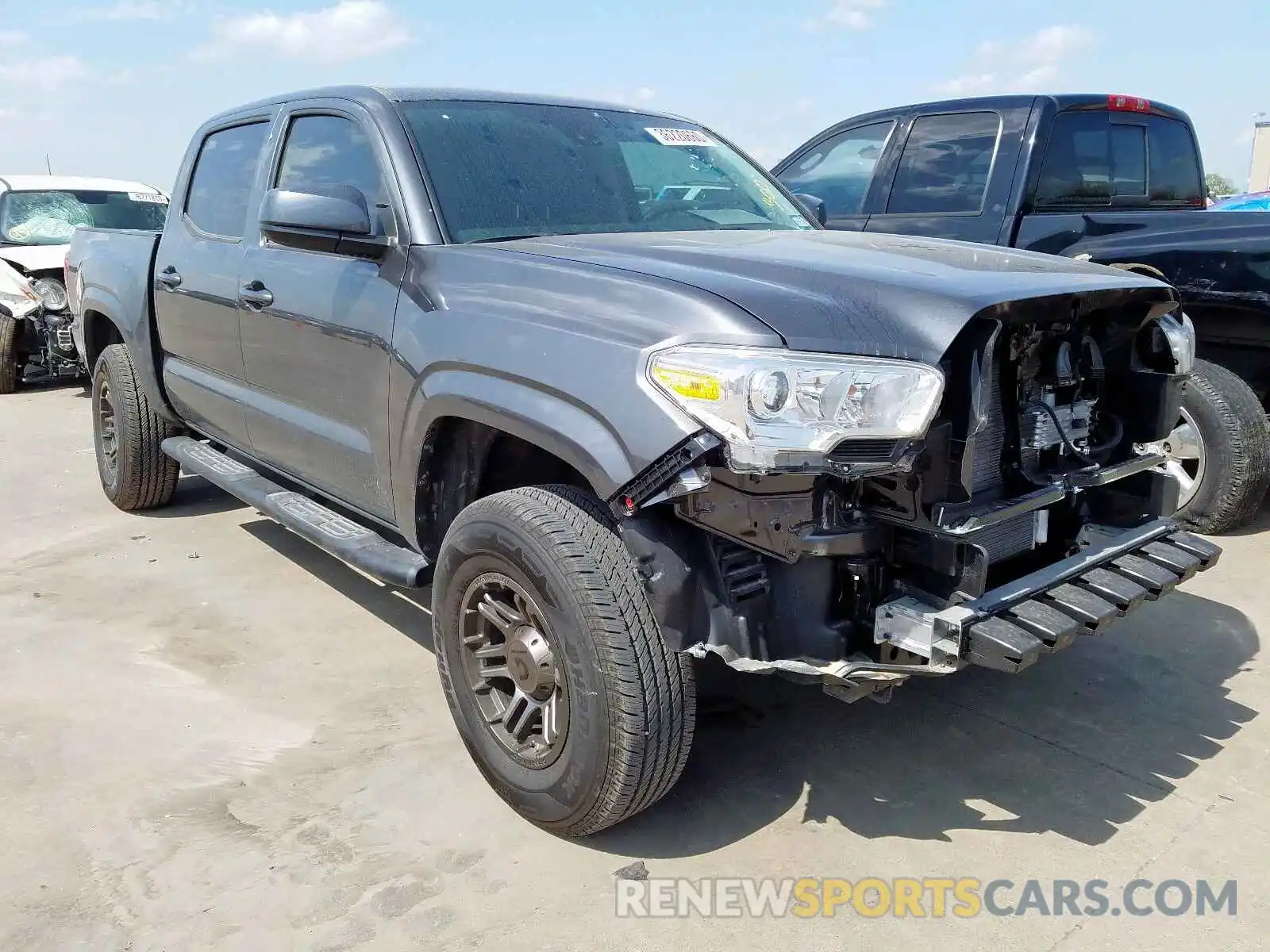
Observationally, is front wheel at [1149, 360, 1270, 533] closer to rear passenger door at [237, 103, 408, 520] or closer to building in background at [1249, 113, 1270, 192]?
rear passenger door at [237, 103, 408, 520]

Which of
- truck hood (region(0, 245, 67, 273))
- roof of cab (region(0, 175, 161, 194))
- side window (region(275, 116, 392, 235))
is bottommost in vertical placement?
truck hood (region(0, 245, 67, 273))

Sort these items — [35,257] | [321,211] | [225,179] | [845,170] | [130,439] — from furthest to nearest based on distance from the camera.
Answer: [35,257], [845,170], [130,439], [225,179], [321,211]

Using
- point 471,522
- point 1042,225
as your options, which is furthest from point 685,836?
point 1042,225

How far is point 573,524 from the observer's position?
7.93ft

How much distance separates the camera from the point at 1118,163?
545cm

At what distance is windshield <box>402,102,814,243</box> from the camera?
313 cm

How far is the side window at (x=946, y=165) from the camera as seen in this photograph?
527cm

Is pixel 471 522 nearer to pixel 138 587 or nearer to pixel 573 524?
pixel 573 524

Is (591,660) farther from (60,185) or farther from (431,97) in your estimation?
(60,185)

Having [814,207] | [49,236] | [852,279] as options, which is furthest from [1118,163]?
[49,236]

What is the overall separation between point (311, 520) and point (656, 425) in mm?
1915

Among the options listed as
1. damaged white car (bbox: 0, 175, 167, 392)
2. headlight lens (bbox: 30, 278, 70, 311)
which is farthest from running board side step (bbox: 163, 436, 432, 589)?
headlight lens (bbox: 30, 278, 70, 311)

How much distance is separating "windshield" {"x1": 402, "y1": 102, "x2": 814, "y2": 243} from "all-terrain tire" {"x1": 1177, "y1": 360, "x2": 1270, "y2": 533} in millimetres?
2152

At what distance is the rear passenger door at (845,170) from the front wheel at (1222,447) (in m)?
1.93
